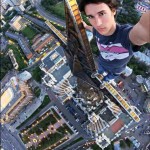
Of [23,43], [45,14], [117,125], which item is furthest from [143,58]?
[23,43]

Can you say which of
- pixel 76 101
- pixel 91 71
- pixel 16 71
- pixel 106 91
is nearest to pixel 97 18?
pixel 91 71

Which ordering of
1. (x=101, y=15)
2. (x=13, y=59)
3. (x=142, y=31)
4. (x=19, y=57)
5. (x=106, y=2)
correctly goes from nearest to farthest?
(x=142, y=31)
(x=106, y=2)
(x=101, y=15)
(x=13, y=59)
(x=19, y=57)

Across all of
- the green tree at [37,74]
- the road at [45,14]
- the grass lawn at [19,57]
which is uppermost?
the road at [45,14]

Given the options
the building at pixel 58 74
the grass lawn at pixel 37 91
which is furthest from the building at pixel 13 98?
the building at pixel 58 74

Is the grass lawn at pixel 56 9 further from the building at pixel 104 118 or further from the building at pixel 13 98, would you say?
the building at pixel 104 118

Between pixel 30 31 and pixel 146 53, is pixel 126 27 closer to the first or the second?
pixel 146 53

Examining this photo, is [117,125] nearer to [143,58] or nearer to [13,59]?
[143,58]
